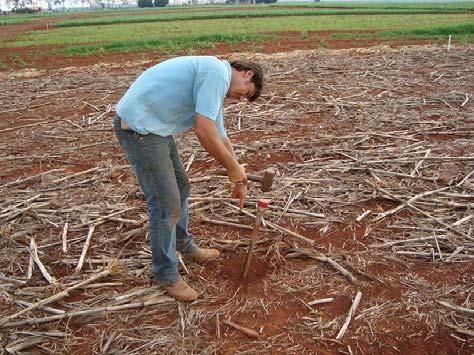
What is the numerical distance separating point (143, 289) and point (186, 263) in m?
0.51

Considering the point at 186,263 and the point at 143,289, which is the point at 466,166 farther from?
the point at 143,289

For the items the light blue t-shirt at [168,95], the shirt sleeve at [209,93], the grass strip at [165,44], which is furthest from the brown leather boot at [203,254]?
the grass strip at [165,44]

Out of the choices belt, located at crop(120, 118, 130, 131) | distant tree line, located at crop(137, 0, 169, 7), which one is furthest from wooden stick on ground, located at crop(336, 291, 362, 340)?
distant tree line, located at crop(137, 0, 169, 7)

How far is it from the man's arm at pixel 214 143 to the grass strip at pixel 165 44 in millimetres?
16490

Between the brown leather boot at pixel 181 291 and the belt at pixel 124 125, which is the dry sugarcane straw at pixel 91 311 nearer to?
the brown leather boot at pixel 181 291

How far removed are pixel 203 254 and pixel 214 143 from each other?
4.32 ft

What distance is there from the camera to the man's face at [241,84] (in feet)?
9.55

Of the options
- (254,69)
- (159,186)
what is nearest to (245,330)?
(159,186)

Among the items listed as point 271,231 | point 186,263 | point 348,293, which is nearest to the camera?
point 348,293

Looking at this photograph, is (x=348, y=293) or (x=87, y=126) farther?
(x=87, y=126)

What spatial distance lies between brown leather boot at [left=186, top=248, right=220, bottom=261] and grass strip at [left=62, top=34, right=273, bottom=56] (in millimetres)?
16021

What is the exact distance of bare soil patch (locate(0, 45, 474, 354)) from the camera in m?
2.98

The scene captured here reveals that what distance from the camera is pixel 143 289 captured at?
3377mm

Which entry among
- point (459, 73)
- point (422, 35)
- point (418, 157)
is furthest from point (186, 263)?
point (422, 35)
